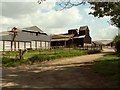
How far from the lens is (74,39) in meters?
76.8

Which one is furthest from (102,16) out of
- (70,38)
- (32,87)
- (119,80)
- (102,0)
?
(70,38)

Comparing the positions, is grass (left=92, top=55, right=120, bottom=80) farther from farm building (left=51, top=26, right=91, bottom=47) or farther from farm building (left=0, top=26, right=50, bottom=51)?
farm building (left=51, top=26, right=91, bottom=47)

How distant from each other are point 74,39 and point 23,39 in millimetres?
20685

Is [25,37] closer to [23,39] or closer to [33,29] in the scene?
[23,39]

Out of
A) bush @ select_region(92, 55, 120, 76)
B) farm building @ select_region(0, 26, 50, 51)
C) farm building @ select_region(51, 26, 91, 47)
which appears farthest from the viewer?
farm building @ select_region(51, 26, 91, 47)

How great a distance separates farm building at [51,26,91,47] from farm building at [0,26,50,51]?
4884mm

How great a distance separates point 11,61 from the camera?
24.8 metres

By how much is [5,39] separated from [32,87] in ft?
144

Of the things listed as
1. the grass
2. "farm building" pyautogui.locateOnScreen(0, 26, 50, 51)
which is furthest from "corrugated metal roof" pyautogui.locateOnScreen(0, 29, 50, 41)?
the grass

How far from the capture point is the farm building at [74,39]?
7425cm

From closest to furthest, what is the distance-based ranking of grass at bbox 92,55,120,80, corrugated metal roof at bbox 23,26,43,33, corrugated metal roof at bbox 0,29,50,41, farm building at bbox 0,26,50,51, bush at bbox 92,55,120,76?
1. grass at bbox 92,55,120,80
2. bush at bbox 92,55,120,76
3. farm building at bbox 0,26,50,51
4. corrugated metal roof at bbox 0,29,50,41
5. corrugated metal roof at bbox 23,26,43,33

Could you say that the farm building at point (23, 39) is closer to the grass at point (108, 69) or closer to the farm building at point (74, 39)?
the farm building at point (74, 39)

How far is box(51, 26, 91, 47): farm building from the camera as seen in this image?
74.2 m

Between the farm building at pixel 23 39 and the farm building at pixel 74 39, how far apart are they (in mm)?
4884
